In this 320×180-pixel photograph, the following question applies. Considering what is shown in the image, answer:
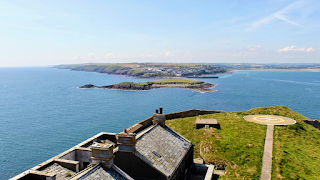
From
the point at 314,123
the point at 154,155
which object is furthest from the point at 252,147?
the point at 314,123

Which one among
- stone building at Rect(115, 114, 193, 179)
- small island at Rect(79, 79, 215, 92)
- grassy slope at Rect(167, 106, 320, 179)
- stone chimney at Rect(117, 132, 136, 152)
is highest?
stone chimney at Rect(117, 132, 136, 152)

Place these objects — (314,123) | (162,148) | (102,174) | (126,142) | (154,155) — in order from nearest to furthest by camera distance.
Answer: (102,174), (126,142), (154,155), (162,148), (314,123)

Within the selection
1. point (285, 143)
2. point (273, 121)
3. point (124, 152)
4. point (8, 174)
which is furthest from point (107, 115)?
point (124, 152)

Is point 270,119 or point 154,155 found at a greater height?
point 154,155

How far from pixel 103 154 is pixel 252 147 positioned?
19.5 meters

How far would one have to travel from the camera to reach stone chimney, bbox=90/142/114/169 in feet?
37.8

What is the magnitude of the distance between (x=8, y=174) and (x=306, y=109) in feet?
311

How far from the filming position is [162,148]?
Answer: 16.5m

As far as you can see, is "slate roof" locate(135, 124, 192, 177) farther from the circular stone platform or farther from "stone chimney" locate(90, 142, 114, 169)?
the circular stone platform

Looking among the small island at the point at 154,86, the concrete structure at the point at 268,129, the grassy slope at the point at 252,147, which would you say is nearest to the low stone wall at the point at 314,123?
the grassy slope at the point at 252,147

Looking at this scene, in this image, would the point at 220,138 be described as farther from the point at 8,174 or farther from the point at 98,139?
the point at 8,174

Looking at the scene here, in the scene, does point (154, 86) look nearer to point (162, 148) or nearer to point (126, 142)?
point (162, 148)

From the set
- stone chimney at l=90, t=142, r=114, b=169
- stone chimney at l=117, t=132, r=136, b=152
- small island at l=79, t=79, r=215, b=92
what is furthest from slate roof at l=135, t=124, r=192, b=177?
small island at l=79, t=79, r=215, b=92

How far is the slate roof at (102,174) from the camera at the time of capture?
11.2 meters
